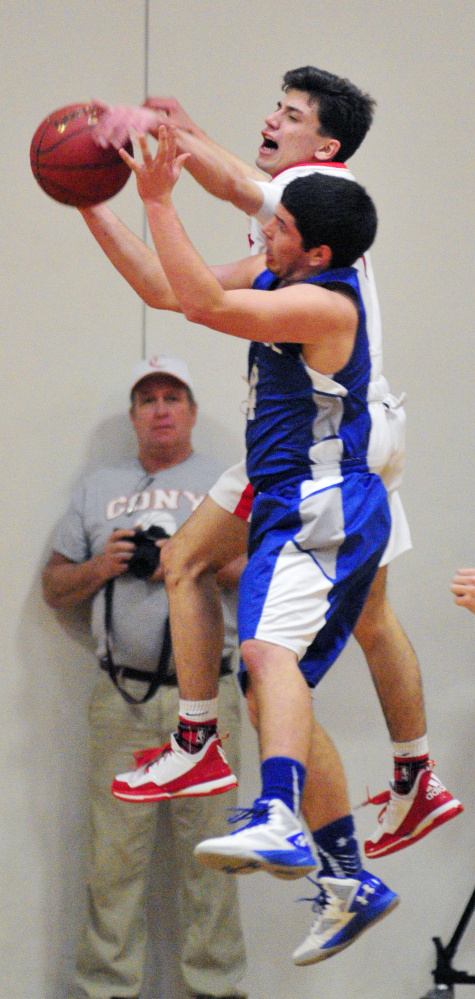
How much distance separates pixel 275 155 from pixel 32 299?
180cm

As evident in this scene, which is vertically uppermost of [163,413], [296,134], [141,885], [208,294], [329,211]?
[296,134]

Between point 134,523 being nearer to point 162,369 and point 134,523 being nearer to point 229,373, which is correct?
point 162,369

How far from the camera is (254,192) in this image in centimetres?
269

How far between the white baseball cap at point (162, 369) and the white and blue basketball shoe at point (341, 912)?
2.27 m

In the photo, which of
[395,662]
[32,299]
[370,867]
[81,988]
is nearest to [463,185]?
[32,299]

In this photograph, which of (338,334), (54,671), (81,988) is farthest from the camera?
(54,671)

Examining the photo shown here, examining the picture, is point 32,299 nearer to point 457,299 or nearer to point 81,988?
point 457,299

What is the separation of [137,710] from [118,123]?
2274 millimetres

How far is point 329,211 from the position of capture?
2438 mm

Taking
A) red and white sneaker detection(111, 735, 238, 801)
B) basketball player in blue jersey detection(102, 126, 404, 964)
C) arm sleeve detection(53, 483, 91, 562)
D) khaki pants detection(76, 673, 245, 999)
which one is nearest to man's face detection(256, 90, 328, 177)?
basketball player in blue jersey detection(102, 126, 404, 964)

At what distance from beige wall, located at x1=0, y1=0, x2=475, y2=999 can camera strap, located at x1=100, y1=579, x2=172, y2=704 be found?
295 millimetres

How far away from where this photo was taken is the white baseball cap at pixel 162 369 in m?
4.29

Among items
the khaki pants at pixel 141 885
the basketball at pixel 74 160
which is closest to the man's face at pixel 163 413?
the khaki pants at pixel 141 885

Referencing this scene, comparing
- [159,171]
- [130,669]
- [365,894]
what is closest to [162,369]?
[130,669]
